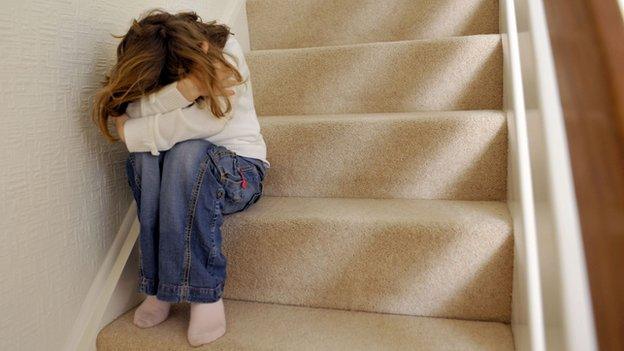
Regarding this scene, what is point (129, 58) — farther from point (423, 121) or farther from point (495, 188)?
point (495, 188)

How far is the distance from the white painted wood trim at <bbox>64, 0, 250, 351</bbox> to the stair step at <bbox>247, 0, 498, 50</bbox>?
2.56 ft

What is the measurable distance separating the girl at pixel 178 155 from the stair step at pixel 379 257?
10 cm

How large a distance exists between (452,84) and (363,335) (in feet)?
2.26

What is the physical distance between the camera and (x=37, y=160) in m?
0.86

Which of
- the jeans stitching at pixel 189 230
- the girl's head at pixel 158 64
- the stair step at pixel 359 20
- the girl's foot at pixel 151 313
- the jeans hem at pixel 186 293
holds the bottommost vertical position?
the girl's foot at pixel 151 313

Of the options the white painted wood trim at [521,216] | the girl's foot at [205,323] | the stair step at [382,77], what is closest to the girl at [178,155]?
the girl's foot at [205,323]

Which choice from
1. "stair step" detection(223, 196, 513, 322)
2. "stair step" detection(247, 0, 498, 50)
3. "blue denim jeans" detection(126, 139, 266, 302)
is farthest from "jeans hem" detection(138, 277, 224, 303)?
"stair step" detection(247, 0, 498, 50)

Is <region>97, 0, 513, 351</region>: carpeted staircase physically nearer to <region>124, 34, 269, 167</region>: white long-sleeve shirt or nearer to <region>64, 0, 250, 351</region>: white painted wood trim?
<region>64, 0, 250, 351</region>: white painted wood trim

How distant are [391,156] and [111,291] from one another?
0.67 m

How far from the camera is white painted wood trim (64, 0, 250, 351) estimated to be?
0.99m

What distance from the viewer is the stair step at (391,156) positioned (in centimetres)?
110

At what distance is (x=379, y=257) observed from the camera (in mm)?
1000

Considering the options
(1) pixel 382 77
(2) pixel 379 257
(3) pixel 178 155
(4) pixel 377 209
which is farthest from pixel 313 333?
(1) pixel 382 77

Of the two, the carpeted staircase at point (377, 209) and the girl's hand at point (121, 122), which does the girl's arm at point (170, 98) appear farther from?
the carpeted staircase at point (377, 209)
